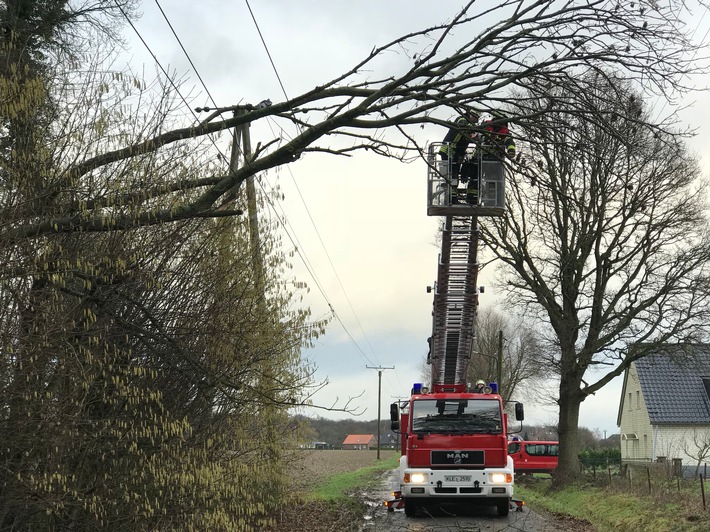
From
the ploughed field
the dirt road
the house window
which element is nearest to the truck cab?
the dirt road

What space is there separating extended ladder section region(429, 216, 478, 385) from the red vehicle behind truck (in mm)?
20920

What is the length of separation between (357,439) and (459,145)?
413 ft

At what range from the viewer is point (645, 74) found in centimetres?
651

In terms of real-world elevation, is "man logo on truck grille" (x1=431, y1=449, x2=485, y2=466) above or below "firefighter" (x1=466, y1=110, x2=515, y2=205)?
below

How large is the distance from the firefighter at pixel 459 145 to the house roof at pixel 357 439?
397 ft

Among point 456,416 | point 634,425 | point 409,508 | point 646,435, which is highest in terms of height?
point 634,425

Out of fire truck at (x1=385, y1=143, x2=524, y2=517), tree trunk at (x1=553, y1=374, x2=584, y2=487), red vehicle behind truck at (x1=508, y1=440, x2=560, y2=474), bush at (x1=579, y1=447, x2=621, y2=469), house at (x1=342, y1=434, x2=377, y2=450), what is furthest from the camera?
house at (x1=342, y1=434, x2=377, y2=450)

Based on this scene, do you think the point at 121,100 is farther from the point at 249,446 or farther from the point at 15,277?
the point at 249,446

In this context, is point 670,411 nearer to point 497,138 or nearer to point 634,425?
point 634,425

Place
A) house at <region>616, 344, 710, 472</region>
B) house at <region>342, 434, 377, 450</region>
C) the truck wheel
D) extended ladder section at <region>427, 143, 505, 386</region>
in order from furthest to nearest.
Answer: house at <region>342, 434, 377, 450</region>, house at <region>616, 344, 710, 472</region>, the truck wheel, extended ladder section at <region>427, 143, 505, 386</region>

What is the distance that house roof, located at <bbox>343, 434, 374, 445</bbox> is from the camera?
432ft

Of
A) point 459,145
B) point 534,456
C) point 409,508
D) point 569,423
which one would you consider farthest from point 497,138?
point 534,456

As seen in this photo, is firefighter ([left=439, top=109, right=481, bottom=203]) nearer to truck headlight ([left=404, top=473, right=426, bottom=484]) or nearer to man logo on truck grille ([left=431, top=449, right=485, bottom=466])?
man logo on truck grille ([left=431, top=449, right=485, bottom=466])

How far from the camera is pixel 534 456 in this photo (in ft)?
130
